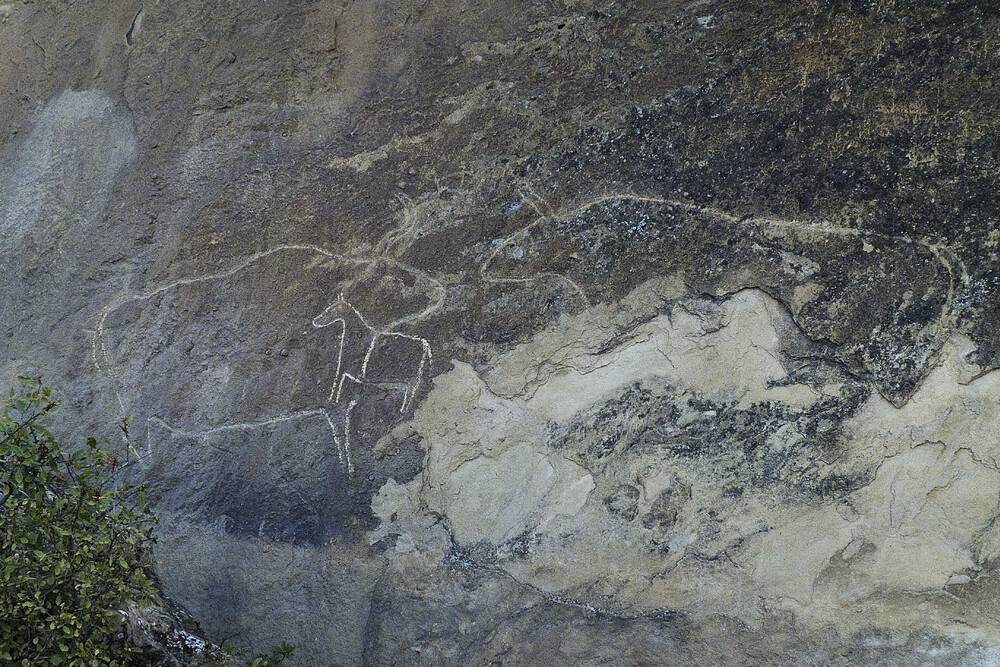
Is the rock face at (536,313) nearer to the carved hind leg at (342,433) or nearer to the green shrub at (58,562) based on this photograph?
the carved hind leg at (342,433)

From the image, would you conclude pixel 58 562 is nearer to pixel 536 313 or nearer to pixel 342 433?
pixel 342 433

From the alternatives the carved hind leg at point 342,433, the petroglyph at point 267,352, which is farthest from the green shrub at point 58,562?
the carved hind leg at point 342,433

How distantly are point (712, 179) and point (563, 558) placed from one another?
4.42ft

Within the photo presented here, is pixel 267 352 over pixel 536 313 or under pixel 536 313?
over

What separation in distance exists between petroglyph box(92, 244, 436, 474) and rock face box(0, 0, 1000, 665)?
0.04 feet

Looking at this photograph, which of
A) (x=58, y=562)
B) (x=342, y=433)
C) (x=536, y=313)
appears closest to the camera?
(x=58, y=562)

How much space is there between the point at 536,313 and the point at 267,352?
39.7 inches

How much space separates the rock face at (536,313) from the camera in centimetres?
272

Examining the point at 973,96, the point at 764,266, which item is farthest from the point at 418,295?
the point at 973,96

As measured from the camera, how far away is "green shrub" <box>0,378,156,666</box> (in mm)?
2369

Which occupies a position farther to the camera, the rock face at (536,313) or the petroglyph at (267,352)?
the petroglyph at (267,352)

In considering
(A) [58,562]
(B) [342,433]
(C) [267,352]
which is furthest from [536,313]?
(A) [58,562]

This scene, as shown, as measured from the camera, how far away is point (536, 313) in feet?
10.0

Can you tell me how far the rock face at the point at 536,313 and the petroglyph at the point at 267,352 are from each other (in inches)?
0.5
